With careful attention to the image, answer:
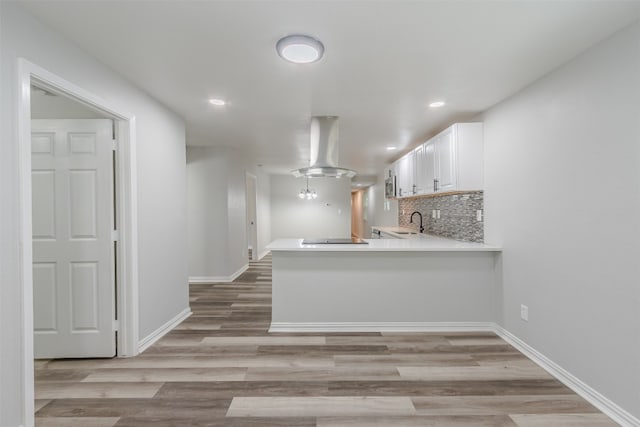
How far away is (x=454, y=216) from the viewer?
409cm

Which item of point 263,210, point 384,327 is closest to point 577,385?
point 384,327

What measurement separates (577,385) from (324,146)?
10.1ft

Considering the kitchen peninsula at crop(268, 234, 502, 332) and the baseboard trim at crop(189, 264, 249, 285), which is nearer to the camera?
the kitchen peninsula at crop(268, 234, 502, 332)

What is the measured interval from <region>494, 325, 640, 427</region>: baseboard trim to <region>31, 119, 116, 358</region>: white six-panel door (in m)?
3.68

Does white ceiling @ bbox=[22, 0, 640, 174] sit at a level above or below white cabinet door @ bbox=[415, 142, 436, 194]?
above

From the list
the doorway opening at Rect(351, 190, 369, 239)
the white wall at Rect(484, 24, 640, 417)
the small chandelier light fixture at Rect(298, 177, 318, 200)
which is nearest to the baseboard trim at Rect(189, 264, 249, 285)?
the small chandelier light fixture at Rect(298, 177, 318, 200)

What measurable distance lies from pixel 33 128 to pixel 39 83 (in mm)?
972

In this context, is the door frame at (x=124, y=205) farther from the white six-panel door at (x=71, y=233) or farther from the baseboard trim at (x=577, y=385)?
the baseboard trim at (x=577, y=385)

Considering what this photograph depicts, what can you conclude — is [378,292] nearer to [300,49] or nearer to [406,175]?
[300,49]

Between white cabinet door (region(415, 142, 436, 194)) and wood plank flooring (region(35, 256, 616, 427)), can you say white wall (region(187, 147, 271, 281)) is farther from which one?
white cabinet door (region(415, 142, 436, 194))

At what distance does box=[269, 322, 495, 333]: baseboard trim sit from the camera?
3213 millimetres

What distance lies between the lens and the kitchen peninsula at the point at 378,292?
3.22 meters

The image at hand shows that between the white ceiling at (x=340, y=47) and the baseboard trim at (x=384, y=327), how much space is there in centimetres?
233

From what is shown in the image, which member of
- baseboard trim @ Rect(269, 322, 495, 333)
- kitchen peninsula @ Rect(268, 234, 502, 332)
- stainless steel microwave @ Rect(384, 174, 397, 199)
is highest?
stainless steel microwave @ Rect(384, 174, 397, 199)
